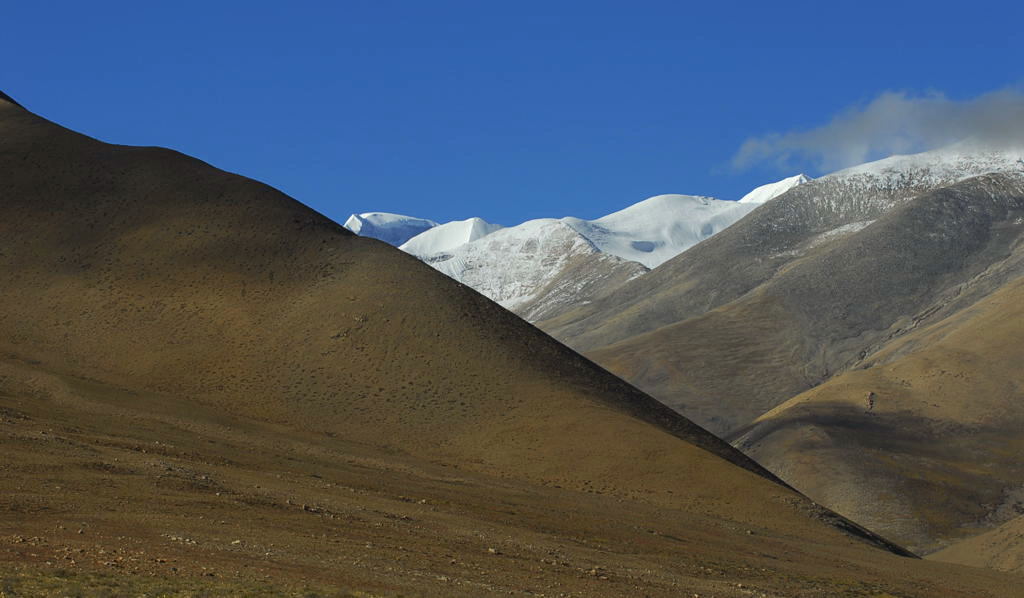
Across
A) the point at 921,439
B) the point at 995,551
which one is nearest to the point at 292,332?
the point at 995,551

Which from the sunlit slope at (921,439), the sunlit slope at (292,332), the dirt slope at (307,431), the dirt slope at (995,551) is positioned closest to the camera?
the dirt slope at (307,431)

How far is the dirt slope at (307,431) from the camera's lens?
3759 cm

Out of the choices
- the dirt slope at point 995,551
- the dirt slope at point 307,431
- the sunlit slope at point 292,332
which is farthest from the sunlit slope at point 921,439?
the dirt slope at point 307,431

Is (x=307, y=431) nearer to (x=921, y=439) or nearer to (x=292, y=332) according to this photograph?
(x=292, y=332)

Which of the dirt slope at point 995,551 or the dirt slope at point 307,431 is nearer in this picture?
the dirt slope at point 307,431

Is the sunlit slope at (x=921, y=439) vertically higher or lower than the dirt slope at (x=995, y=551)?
higher

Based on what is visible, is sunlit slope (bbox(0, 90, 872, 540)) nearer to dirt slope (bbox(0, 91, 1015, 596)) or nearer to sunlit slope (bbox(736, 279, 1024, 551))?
dirt slope (bbox(0, 91, 1015, 596))

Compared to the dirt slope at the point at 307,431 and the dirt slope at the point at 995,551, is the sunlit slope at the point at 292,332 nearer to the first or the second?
the dirt slope at the point at 307,431

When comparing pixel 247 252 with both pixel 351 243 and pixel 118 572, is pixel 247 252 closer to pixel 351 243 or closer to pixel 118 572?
pixel 351 243

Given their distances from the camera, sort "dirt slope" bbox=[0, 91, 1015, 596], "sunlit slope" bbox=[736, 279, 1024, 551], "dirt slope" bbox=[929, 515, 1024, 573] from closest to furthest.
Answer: "dirt slope" bbox=[0, 91, 1015, 596], "dirt slope" bbox=[929, 515, 1024, 573], "sunlit slope" bbox=[736, 279, 1024, 551]

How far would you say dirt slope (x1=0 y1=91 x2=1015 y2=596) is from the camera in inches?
1480

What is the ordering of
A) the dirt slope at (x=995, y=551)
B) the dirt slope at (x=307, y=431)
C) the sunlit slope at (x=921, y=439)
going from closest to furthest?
the dirt slope at (x=307, y=431)
the dirt slope at (x=995, y=551)
the sunlit slope at (x=921, y=439)

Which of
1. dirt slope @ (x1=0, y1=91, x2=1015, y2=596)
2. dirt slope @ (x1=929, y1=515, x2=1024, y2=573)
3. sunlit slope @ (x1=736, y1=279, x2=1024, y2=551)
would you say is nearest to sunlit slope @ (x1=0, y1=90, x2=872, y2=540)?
dirt slope @ (x1=0, y1=91, x2=1015, y2=596)

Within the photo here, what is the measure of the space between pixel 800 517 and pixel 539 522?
26.2 meters
